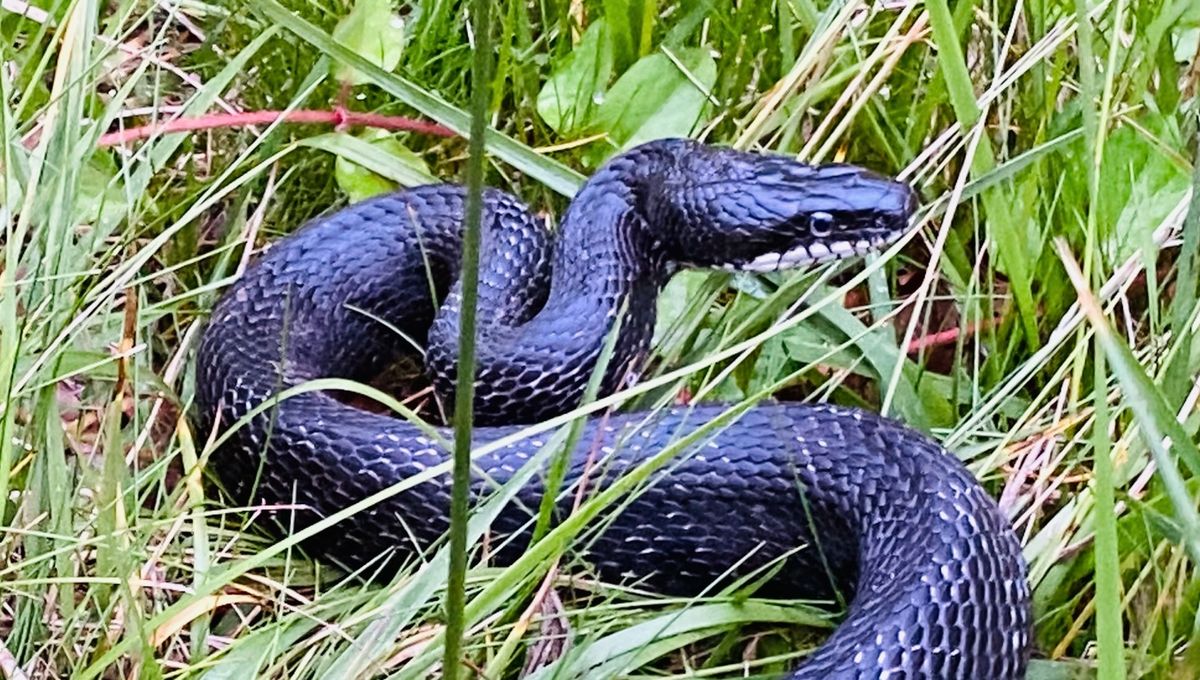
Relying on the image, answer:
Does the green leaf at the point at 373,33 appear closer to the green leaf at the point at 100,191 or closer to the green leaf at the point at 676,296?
the green leaf at the point at 100,191

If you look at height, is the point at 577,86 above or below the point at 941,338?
above

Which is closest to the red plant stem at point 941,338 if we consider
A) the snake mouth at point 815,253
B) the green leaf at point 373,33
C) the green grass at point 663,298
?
the green grass at point 663,298

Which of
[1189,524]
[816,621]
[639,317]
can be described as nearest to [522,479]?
[816,621]

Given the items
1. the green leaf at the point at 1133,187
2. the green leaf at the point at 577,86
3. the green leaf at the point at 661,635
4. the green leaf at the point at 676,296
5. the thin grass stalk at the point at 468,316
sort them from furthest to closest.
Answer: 1. the green leaf at the point at 577,86
2. the green leaf at the point at 676,296
3. the green leaf at the point at 1133,187
4. the green leaf at the point at 661,635
5. the thin grass stalk at the point at 468,316

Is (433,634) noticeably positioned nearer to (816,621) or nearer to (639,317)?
(816,621)

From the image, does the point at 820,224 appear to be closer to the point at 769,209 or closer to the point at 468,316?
the point at 769,209

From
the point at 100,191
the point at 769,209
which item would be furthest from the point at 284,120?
the point at 769,209
